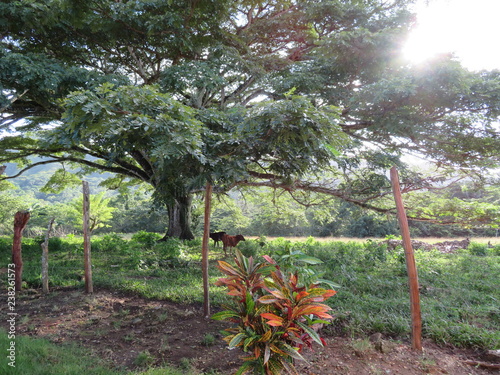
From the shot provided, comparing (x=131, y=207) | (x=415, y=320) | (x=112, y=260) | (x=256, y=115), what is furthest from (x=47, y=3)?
(x=131, y=207)

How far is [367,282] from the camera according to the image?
6.12 metres

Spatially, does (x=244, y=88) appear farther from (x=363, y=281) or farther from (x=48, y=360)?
(x=48, y=360)

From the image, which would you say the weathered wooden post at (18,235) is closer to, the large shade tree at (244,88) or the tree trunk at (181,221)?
the large shade tree at (244,88)

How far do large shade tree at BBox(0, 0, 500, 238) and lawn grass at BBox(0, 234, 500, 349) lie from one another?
6.37 ft

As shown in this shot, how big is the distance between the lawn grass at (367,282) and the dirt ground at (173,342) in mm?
383

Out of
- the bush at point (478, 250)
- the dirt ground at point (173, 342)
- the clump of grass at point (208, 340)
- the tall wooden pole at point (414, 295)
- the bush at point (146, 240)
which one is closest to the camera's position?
the dirt ground at point (173, 342)

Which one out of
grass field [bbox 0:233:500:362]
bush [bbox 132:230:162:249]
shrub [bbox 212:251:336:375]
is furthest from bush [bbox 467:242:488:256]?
bush [bbox 132:230:162:249]

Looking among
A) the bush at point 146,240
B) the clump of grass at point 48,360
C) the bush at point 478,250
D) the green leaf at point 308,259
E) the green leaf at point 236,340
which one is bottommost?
the clump of grass at point 48,360

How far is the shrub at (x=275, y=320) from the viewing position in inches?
96.8

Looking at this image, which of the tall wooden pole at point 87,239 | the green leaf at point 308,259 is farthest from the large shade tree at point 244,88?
the green leaf at point 308,259

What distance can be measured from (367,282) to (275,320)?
14.5 feet

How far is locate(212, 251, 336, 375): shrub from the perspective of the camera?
8.07 feet

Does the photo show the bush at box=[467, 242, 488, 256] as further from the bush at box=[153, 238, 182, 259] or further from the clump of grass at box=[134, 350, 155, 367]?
the clump of grass at box=[134, 350, 155, 367]

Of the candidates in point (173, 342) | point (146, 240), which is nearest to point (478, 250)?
point (173, 342)
